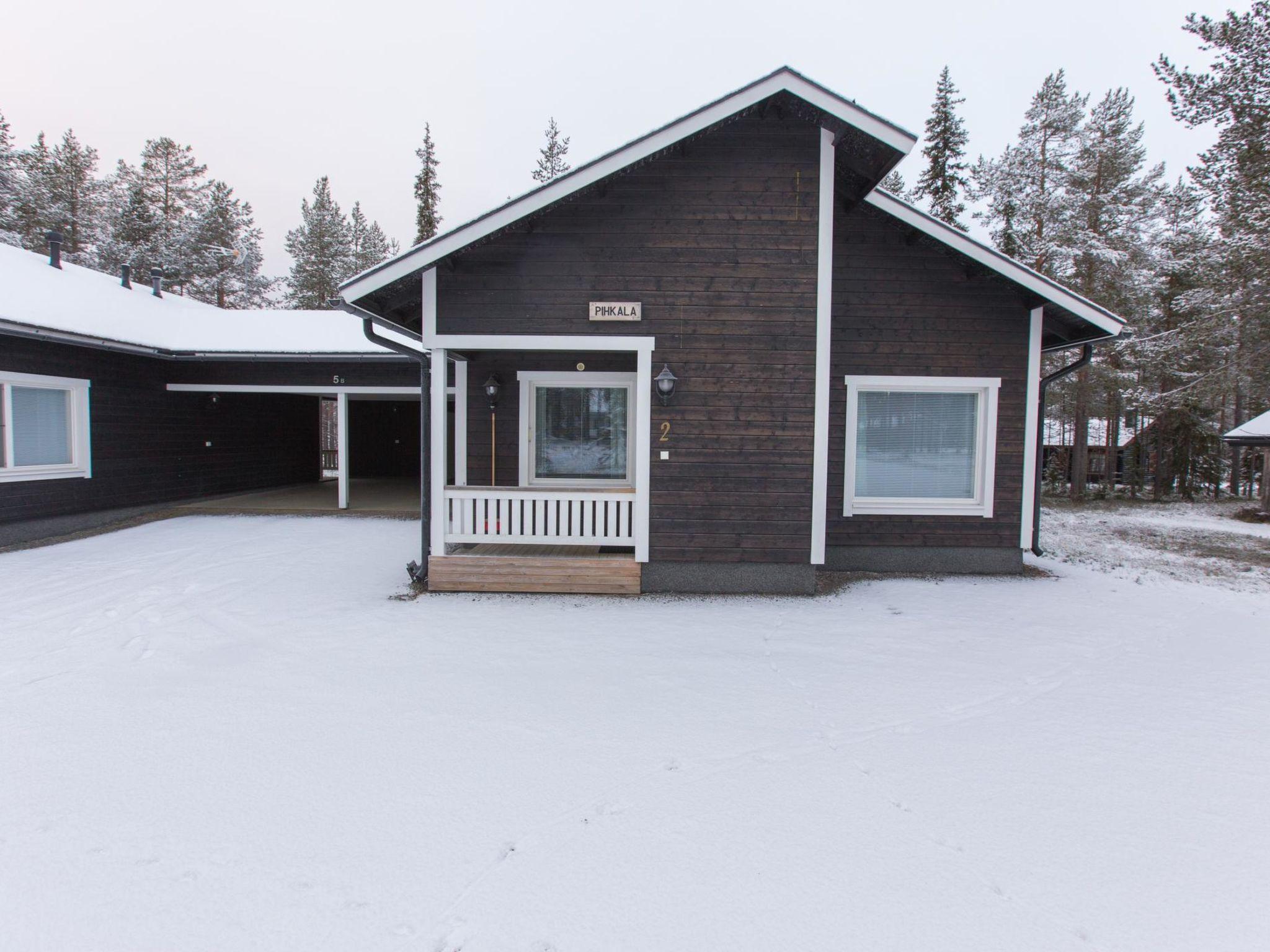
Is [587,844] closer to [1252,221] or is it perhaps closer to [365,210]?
[1252,221]

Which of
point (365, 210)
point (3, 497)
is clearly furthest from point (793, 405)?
point (365, 210)

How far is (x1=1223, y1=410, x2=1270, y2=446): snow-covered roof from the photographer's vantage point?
14.0 metres

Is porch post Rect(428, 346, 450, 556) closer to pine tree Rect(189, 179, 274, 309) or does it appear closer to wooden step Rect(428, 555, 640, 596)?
wooden step Rect(428, 555, 640, 596)

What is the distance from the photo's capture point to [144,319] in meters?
12.3

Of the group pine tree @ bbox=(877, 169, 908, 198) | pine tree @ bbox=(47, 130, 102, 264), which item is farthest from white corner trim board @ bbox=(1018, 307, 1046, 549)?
pine tree @ bbox=(47, 130, 102, 264)

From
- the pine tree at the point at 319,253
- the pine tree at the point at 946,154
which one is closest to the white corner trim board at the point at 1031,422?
the pine tree at the point at 946,154

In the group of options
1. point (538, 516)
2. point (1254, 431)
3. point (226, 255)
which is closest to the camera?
point (538, 516)

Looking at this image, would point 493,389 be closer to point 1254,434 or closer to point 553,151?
point 1254,434

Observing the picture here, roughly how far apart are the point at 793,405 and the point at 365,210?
3933cm

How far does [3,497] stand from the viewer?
356 inches

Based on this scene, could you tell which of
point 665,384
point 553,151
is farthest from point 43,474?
point 553,151

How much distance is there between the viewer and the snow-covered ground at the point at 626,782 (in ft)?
7.55

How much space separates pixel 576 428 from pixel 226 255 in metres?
27.5

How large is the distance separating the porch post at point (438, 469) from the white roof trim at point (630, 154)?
89 centimetres
